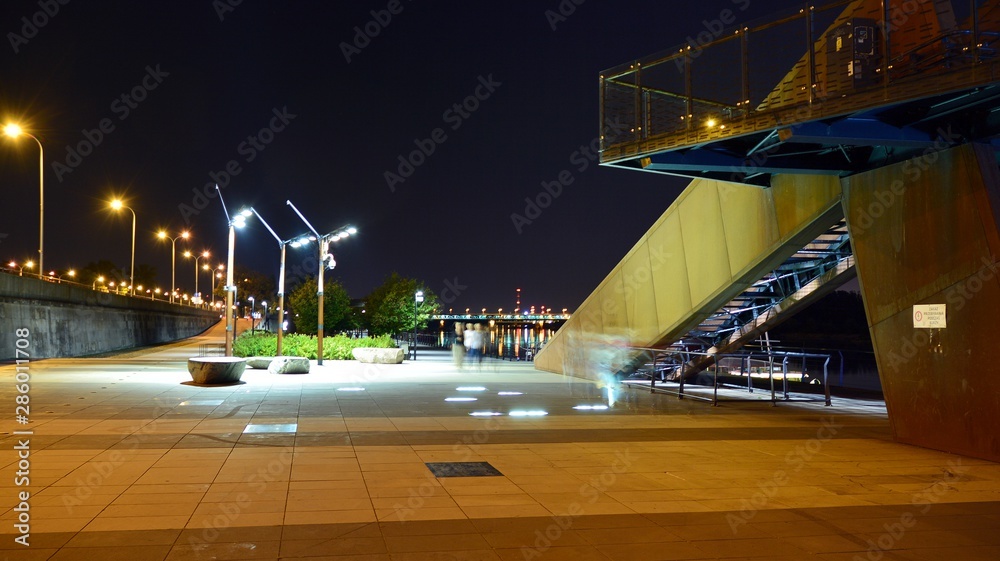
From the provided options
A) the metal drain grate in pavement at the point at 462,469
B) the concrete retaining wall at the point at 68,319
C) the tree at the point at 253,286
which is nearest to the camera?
the metal drain grate in pavement at the point at 462,469

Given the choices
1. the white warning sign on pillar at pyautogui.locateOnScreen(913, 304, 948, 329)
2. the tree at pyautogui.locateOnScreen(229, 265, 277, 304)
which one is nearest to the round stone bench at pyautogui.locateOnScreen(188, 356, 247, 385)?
the white warning sign on pillar at pyautogui.locateOnScreen(913, 304, 948, 329)

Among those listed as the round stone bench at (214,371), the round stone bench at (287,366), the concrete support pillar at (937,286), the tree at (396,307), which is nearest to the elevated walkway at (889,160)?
the concrete support pillar at (937,286)

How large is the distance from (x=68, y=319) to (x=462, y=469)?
1579 inches

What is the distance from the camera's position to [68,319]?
135 ft

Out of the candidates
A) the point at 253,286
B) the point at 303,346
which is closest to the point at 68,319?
the point at 303,346

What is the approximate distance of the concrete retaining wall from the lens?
110 ft

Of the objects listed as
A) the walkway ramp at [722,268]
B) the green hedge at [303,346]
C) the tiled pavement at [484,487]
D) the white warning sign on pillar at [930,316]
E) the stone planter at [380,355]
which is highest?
the walkway ramp at [722,268]

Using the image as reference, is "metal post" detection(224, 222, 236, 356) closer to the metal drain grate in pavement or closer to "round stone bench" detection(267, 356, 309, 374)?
"round stone bench" detection(267, 356, 309, 374)

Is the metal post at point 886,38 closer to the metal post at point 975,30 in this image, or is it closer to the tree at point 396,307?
the metal post at point 975,30

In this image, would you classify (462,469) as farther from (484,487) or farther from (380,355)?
(380,355)

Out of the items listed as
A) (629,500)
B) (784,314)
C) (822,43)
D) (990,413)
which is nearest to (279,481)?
(629,500)

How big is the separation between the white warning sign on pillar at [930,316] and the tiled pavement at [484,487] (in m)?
1.74

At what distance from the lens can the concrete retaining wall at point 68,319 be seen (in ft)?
110

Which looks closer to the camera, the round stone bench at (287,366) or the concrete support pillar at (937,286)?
the concrete support pillar at (937,286)
